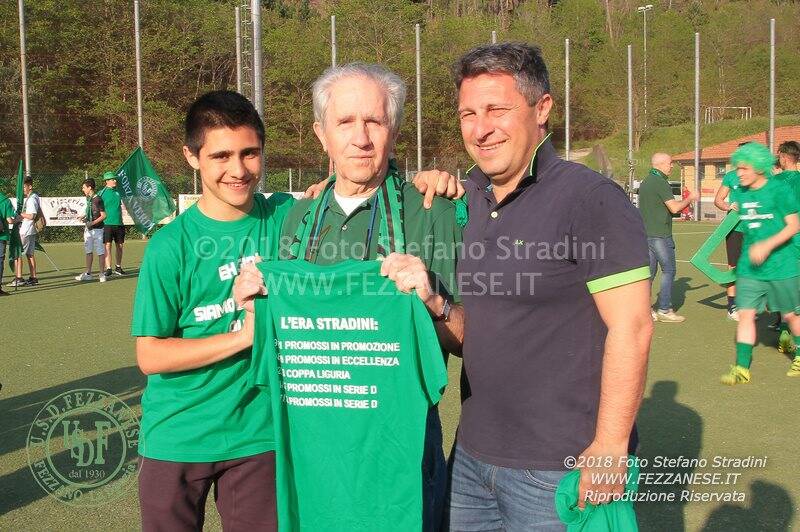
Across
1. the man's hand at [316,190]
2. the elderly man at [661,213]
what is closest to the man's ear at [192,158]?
the man's hand at [316,190]

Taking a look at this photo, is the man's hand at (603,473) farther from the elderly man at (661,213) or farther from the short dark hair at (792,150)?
the elderly man at (661,213)

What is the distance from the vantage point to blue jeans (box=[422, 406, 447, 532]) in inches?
109

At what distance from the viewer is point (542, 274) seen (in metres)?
2.59

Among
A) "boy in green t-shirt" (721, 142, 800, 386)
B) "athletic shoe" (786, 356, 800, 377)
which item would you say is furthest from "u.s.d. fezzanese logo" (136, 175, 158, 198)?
"athletic shoe" (786, 356, 800, 377)

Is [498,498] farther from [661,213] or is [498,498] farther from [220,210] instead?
[661,213]

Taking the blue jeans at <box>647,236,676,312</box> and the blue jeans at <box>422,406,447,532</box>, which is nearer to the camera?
the blue jeans at <box>422,406,447,532</box>

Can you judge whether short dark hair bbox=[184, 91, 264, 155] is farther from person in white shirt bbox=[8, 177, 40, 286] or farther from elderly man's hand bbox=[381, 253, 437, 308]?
person in white shirt bbox=[8, 177, 40, 286]

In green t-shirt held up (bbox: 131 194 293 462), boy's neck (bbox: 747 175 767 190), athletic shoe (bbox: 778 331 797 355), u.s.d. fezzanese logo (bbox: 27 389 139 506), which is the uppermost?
boy's neck (bbox: 747 175 767 190)

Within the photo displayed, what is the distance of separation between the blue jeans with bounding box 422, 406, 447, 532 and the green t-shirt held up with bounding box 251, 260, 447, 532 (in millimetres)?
111

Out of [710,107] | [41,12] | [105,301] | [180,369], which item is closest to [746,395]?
[180,369]

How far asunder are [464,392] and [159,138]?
40932mm

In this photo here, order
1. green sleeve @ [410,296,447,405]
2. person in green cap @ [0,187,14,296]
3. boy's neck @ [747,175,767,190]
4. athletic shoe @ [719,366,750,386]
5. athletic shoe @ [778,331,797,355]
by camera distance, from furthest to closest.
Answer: person in green cap @ [0,187,14,296] → athletic shoe @ [778,331,797,355] → boy's neck @ [747,175,767,190] → athletic shoe @ [719,366,750,386] → green sleeve @ [410,296,447,405]

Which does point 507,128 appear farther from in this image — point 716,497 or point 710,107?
point 710,107

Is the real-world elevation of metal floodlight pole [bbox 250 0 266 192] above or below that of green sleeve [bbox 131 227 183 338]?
above
